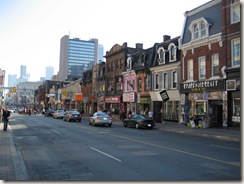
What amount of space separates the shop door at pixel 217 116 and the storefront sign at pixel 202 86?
207 centimetres

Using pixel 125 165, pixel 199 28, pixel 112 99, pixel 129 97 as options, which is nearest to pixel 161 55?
pixel 199 28

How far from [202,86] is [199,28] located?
627 centimetres

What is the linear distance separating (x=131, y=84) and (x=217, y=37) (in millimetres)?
18860

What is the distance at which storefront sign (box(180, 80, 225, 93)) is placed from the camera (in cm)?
2647

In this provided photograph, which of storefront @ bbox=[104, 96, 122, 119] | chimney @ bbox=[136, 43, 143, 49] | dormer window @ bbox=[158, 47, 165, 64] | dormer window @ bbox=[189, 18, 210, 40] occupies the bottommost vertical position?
storefront @ bbox=[104, 96, 122, 119]

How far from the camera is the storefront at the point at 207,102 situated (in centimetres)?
2647

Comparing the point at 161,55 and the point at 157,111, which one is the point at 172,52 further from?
the point at 157,111

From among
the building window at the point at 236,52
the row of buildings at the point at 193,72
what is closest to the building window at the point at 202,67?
the row of buildings at the point at 193,72

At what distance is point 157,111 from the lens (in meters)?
38.1

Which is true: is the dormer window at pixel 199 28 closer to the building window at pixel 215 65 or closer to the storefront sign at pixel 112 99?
the building window at pixel 215 65

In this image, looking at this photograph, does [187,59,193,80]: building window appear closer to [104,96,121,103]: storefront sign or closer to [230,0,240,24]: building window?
[230,0,240,24]: building window

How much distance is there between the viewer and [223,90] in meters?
26.0

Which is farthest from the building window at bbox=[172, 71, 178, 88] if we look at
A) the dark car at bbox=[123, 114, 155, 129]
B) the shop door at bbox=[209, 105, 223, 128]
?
the dark car at bbox=[123, 114, 155, 129]

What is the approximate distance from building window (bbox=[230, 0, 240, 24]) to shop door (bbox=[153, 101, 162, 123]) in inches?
606
